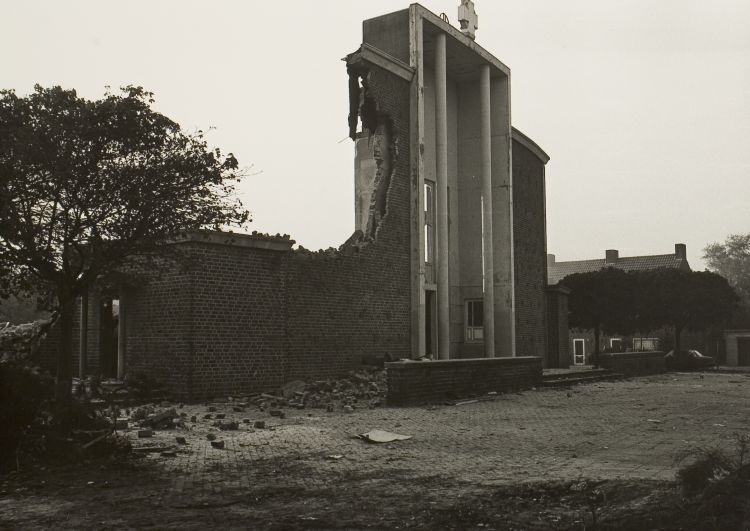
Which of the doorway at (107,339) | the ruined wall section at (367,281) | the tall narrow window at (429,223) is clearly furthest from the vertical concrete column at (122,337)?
the tall narrow window at (429,223)

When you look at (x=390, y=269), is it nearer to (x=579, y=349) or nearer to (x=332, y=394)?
(x=332, y=394)

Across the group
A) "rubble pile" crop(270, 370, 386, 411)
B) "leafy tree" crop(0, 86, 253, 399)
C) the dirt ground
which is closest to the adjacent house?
"rubble pile" crop(270, 370, 386, 411)

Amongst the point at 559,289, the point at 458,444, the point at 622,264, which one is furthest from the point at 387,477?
the point at 622,264

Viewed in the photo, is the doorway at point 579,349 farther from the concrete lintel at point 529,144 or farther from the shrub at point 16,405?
the shrub at point 16,405

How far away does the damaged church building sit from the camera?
53.6 ft

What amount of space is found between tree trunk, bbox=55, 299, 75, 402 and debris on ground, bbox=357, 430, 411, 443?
414cm

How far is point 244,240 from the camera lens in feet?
54.7

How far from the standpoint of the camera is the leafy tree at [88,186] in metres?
9.10

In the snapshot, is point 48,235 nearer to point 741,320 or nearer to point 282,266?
point 282,266

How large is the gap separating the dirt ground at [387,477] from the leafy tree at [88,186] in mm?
A: 2703

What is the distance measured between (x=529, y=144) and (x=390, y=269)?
12456 mm

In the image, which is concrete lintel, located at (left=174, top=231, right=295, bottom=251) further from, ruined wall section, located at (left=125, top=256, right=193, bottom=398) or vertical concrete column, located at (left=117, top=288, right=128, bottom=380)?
vertical concrete column, located at (left=117, top=288, right=128, bottom=380)

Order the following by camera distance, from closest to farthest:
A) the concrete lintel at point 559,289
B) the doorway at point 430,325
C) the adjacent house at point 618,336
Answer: the doorway at point 430,325
the concrete lintel at point 559,289
the adjacent house at point 618,336

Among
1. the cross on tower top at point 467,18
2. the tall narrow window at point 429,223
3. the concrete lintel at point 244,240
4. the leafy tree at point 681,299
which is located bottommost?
the leafy tree at point 681,299
